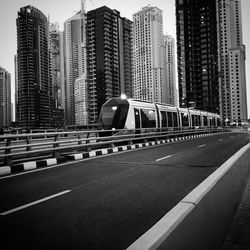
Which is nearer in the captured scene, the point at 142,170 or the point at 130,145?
the point at 142,170

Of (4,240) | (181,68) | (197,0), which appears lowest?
(4,240)

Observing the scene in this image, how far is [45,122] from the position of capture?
19288 centimetres

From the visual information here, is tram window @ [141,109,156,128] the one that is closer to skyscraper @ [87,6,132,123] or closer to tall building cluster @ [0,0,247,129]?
tall building cluster @ [0,0,247,129]

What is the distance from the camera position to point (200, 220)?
373 cm

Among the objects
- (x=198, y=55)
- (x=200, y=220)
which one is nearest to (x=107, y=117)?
(x=200, y=220)

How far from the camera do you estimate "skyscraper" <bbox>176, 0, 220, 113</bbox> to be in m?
139

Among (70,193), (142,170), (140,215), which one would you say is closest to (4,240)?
(140,215)

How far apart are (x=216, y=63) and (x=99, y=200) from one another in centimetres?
15624

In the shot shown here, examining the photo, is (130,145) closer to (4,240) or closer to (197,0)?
(4,240)


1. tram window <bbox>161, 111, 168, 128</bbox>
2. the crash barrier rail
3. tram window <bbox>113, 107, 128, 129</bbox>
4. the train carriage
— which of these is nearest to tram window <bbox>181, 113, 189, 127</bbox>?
the train carriage

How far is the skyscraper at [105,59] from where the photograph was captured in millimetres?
165750

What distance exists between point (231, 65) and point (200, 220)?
197m

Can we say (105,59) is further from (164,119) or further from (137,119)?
(137,119)

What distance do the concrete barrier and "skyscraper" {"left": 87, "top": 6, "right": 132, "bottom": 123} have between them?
15724 cm
